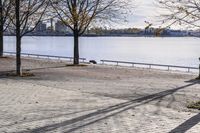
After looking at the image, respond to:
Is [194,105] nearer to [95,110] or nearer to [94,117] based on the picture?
[95,110]

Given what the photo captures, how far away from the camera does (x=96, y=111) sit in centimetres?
1052

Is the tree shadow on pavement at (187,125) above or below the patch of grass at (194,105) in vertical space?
above

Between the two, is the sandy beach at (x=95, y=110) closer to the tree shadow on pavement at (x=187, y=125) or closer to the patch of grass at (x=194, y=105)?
the tree shadow on pavement at (x=187, y=125)

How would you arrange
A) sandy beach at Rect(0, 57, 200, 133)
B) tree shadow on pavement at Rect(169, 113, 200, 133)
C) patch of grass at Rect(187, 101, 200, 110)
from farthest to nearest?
patch of grass at Rect(187, 101, 200, 110)
sandy beach at Rect(0, 57, 200, 133)
tree shadow on pavement at Rect(169, 113, 200, 133)

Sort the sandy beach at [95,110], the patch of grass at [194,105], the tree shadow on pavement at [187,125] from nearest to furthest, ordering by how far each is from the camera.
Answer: the tree shadow on pavement at [187,125], the sandy beach at [95,110], the patch of grass at [194,105]

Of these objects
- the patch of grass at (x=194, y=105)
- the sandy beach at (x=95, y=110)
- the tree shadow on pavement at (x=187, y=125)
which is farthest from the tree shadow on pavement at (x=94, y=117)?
the tree shadow on pavement at (x=187, y=125)

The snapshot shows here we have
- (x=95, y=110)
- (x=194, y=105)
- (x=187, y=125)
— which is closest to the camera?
(x=187, y=125)

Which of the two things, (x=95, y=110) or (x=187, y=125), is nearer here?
(x=187, y=125)

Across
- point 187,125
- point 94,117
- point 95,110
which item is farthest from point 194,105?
point 94,117

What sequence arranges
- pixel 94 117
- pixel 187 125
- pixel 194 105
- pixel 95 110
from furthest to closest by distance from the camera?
pixel 194 105
pixel 95 110
pixel 94 117
pixel 187 125

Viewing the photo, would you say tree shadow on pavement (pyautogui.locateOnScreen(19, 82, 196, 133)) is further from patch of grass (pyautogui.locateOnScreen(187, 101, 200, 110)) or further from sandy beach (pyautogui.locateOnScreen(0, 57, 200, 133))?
patch of grass (pyautogui.locateOnScreen(187, 101, 200, 110))

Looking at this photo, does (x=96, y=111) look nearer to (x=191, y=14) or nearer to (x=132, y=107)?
(x=132, y=107)

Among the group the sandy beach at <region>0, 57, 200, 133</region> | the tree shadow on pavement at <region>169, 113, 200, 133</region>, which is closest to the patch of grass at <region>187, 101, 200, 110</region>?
the sandy beach at <region>0, 57, 200, 133</region>

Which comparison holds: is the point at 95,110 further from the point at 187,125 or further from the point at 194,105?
the point at 194,105
